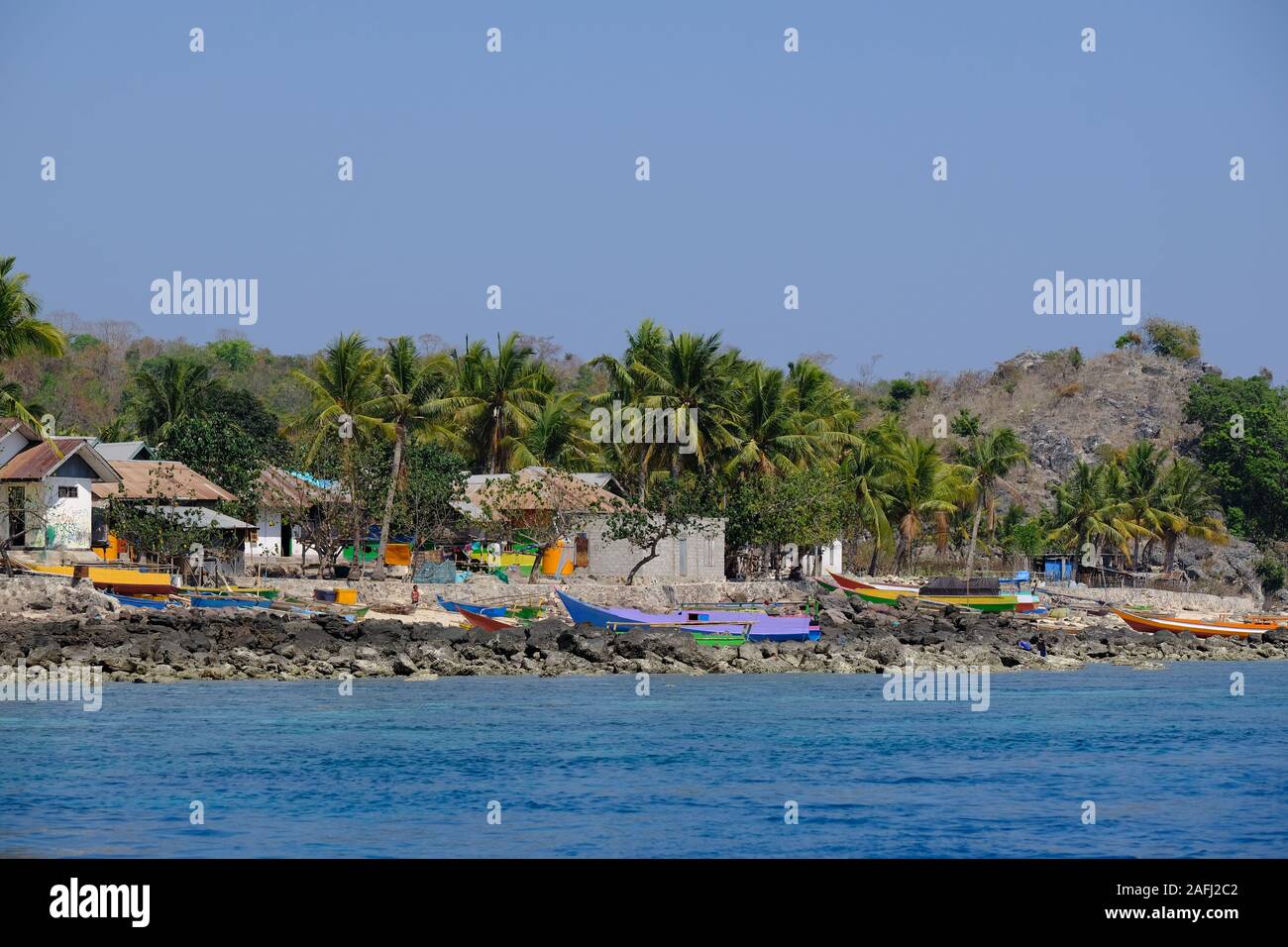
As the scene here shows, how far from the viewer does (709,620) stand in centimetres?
4103

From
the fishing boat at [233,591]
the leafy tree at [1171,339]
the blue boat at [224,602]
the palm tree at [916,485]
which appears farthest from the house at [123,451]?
the leafy tree at [1171,339]

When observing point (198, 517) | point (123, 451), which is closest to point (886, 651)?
point (198, 517)

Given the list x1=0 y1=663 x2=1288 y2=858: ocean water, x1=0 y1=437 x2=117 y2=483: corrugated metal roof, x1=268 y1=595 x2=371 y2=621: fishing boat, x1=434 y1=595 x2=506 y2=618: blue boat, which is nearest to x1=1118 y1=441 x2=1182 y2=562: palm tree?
x1=0 y1=663 x2=1288 y2=858: ocean water

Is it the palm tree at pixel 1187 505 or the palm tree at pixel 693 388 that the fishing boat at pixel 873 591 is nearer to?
the palm tree at pixel 693 388

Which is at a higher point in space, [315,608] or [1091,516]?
[1091,516]

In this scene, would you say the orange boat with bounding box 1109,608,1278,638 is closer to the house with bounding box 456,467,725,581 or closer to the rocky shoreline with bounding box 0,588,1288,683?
the rocky shoreline with bounding box 0,588,1288,683

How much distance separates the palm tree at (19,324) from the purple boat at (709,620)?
48.4ft

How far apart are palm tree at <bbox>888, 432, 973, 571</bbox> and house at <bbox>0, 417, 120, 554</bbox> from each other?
32504mm

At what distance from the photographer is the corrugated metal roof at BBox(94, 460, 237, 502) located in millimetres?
44000

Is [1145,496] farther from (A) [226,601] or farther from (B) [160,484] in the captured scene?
(A) [226,601]

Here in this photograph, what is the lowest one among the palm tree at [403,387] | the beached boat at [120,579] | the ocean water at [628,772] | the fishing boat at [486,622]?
the ocean water at [628,772]

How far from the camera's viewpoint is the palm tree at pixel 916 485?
63.7 metres

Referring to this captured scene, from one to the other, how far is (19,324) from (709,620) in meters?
19.2
